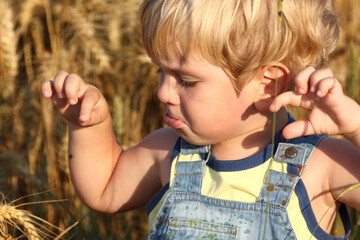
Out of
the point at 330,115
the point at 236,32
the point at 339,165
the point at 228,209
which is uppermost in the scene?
the point at 236,32

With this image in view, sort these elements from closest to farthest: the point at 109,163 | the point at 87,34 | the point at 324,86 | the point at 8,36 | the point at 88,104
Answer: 1. the point at 324,86
2. the point at 88,104
3. the point at 109,163
4. the point at 8,36
5. the point at 87,34

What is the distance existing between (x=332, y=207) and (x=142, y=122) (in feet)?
4.51

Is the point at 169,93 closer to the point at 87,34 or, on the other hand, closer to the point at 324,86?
the point at 324,86

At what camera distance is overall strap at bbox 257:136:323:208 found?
1275 mm

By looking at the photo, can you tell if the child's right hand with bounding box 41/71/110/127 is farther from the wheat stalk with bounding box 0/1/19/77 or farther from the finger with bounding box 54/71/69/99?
the wheat stalk with bounding box 0/1/19/77

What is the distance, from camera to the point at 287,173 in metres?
1.29

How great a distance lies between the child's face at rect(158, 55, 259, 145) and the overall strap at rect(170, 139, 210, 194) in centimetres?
9

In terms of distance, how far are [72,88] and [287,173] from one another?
0.53 meters

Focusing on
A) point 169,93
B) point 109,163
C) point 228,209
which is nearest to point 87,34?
point 109,163

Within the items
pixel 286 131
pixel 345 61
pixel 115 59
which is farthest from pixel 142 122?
pixel 286 131

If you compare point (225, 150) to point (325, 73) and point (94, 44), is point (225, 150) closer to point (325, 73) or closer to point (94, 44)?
point (325, 73)

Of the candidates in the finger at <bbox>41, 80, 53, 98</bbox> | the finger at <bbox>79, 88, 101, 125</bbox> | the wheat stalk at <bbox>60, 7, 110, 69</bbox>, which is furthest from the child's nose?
the wheat stalk at <bbox>60, 7, 110, 69</bbox>

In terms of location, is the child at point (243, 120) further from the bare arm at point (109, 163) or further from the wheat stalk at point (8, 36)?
the wheat stalk at point (8, 36)

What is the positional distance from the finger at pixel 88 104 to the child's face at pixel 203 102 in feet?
0.56
